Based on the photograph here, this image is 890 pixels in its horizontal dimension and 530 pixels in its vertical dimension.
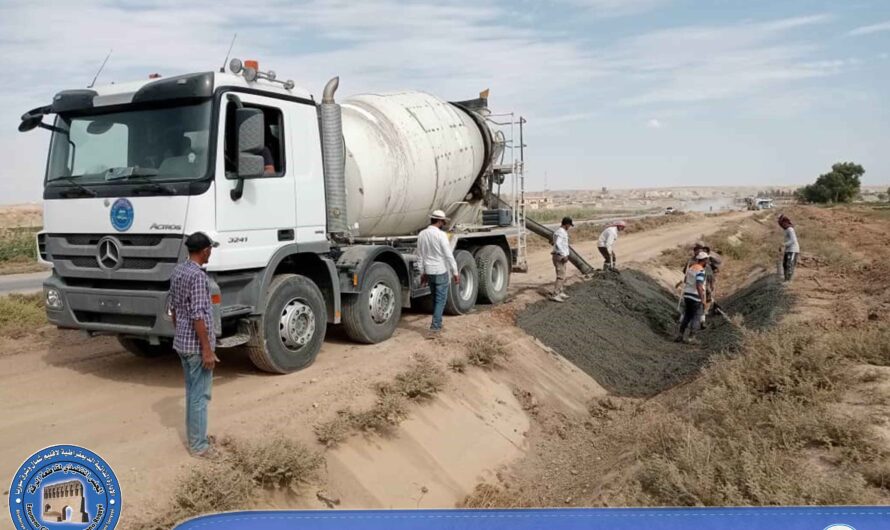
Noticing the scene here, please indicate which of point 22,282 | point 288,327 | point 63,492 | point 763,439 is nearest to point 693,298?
point 763,439

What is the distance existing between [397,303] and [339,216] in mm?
1911

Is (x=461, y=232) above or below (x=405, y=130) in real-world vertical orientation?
below

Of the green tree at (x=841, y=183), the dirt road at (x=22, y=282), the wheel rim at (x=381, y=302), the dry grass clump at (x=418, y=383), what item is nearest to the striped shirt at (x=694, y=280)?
the wheel rim at (x=381, y=302)

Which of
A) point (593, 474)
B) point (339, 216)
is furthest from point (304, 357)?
point (593, 474)

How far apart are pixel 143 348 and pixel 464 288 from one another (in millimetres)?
5357

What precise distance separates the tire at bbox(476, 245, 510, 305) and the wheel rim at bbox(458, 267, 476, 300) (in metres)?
0.43

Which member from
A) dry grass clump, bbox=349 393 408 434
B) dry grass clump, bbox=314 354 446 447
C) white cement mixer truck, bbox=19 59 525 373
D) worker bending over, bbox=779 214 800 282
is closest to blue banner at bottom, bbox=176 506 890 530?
dry grass clump, bbox=314 354 446 447

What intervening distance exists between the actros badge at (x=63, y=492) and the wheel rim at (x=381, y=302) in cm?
597

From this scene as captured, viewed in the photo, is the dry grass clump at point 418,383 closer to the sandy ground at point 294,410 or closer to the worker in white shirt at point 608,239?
the sandy ground at point 294,410

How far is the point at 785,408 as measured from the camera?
19.6ft

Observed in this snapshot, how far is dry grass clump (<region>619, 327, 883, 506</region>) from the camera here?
4613 mm

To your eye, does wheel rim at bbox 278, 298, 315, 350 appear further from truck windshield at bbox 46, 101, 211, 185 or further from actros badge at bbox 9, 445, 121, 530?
actros badge at bbox 9, 445, 121, 530

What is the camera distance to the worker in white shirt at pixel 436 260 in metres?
9.26

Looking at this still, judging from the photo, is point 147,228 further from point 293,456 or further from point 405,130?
point 405,130
